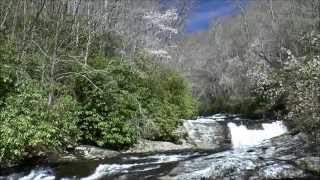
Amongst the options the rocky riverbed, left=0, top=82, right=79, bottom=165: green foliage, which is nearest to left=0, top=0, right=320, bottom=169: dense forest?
left=0, top=82, right=79, bottom=165: green foliage

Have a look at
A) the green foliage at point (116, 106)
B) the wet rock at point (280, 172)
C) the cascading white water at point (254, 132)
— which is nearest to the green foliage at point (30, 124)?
the green foliage at point (116, 106)

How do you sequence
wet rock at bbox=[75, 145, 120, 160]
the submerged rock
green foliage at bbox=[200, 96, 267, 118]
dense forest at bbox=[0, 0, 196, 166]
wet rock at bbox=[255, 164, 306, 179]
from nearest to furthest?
wet rock at bbox=[255, 164, 306, 179] → the submerged rock → dense forest at bbox=[0, 0, 196, 166] → wet rock at bbox=[75, 145, 120, 160] → green foliage at bbox=[200, 96, 267, 118]

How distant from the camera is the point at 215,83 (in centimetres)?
6538

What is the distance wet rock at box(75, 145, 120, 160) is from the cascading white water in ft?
32.6

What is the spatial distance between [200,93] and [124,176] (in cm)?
4845

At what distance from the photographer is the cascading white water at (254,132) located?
3005 cm

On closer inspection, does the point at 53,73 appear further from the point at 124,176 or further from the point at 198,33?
the point at 198,33

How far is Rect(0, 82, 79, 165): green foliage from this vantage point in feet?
59.7

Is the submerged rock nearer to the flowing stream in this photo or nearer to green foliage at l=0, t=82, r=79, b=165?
the flowing stream

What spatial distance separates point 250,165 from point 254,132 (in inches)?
620

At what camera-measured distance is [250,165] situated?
15312mm

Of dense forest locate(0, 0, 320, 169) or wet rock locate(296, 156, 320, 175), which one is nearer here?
wet rock locate(296, 156, 320, 175)

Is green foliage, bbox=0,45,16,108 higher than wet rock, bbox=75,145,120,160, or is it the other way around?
green foliage, bbox=0,45,16,108

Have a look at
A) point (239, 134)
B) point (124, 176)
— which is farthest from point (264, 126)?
point (124, 176)
